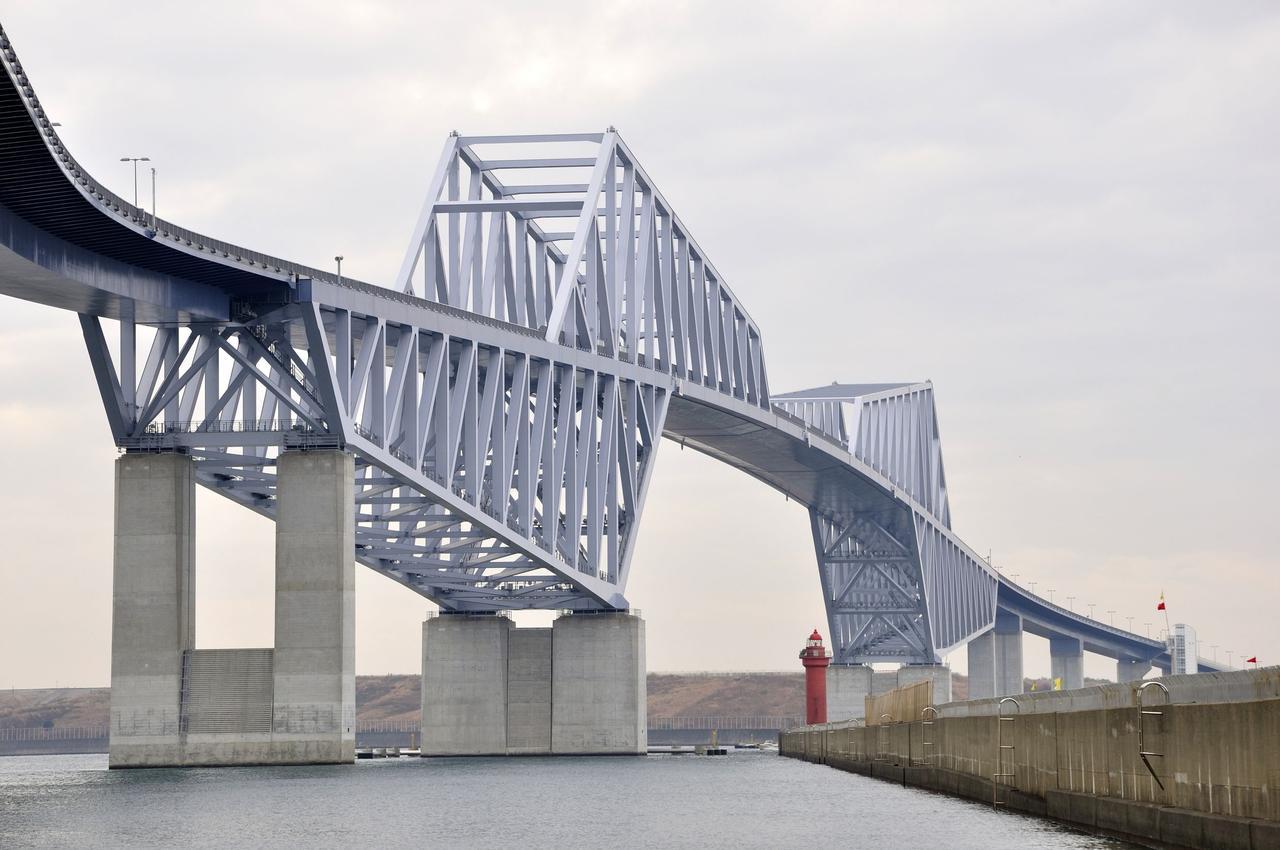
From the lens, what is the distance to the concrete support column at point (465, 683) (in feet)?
313

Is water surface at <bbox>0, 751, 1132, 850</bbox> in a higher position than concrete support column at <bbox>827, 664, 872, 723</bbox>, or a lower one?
lower

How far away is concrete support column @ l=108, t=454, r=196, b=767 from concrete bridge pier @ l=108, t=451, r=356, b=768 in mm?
32

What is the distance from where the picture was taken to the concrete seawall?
24.5 metres

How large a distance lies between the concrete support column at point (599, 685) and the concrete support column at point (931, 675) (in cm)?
5434

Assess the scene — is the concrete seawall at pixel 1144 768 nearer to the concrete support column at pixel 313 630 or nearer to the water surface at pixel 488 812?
the water surface at pixel 488 812

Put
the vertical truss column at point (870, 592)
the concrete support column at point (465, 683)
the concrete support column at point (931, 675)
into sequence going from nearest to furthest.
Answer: the concrete support column at point (465, 683) → the concrete support column at point (931, 675) → the vertical truss column at point (870, 592)

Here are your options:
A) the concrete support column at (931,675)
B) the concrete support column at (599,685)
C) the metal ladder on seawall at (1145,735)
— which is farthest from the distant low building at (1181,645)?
the metal ladder on seawall at (1145,735)

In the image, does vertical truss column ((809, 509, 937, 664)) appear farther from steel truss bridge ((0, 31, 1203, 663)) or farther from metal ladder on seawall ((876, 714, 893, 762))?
metal ladder on seawall ((876, 714, 893, 762))

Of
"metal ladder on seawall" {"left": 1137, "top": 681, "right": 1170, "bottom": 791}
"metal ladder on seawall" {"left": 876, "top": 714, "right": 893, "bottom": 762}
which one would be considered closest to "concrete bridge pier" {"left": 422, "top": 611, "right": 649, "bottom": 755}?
"metal ladder on seawall" {"left": 876, "top": 714, "right": 893, "bottom": 762}

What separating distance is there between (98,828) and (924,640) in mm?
112081

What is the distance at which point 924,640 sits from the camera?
148 meters

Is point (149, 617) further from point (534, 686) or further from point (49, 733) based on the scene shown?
point (49, 733)

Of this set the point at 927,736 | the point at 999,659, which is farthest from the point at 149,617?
the point at 999,659

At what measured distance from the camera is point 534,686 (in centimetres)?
9494
